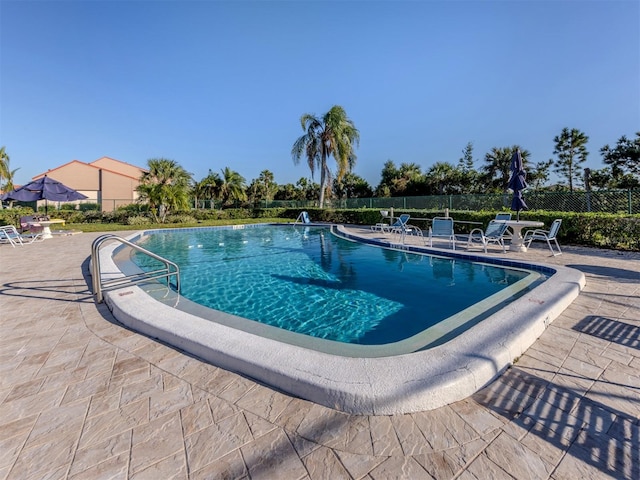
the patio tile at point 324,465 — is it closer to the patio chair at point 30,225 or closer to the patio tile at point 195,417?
the patio tile at point 195,417

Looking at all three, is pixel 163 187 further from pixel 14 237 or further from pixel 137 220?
pixel 14 237

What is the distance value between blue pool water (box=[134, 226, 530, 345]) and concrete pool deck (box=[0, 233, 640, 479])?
1.56m

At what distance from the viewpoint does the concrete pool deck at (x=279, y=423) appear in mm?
1447

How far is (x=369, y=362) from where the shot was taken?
7.18 feet

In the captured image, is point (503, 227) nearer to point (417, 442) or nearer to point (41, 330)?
point (417, 442)

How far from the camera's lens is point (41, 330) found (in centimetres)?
311

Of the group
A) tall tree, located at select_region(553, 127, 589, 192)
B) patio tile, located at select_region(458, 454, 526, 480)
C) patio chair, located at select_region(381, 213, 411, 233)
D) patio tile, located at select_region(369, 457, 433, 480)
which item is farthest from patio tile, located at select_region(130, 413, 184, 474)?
tall tree, located at select_region(553, 127, 589, 192)

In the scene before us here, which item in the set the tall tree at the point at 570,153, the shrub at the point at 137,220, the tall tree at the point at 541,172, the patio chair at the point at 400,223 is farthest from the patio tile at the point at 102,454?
the tall tree at the point at 570,153

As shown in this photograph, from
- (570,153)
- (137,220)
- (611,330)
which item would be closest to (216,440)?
(611,330)

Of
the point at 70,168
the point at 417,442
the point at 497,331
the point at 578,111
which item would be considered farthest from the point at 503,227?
the point at 70,168

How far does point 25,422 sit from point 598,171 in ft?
139

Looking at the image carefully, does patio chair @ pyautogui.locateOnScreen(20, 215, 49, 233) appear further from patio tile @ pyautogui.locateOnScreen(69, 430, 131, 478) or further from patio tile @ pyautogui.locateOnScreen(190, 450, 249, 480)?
patio tile @ pyautogui.locateOnScreen(190, 450, 249, 480)

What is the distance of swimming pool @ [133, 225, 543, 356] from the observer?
11.7 feet

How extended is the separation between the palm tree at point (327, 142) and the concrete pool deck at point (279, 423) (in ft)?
63.5
